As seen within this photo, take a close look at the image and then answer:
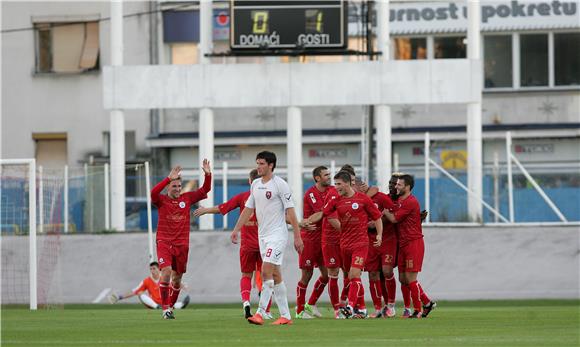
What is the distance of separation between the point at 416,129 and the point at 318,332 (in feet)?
105

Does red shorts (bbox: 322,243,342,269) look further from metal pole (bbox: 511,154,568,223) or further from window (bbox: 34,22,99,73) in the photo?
window (bbox: 34,22,99,73)

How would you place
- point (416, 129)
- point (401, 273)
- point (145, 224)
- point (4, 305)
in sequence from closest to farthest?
1. point (401, 273)
2. point (4, 305)
3. point (145, 224)
4. point (416, 129)

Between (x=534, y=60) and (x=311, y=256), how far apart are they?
93.5ft

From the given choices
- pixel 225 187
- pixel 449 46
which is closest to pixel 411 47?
pixel 449 46

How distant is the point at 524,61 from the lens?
4856 cm

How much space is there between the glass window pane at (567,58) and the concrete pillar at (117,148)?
56.2 feet

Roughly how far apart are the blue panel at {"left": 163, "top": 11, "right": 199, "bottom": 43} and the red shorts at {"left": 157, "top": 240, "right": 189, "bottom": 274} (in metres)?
27.9

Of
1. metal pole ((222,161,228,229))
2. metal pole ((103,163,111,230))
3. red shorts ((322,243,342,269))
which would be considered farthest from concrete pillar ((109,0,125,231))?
red shorts ((322,243,342,269))

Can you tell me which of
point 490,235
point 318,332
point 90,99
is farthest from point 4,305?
point 90,99

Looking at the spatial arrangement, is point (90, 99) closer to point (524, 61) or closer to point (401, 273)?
point (524, 61)

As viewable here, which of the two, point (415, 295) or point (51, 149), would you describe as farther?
point (51, 149)

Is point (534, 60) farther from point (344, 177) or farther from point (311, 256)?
point (344, 177)

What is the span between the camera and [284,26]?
3622 centimetres

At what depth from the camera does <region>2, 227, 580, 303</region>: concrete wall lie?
1289 inches
